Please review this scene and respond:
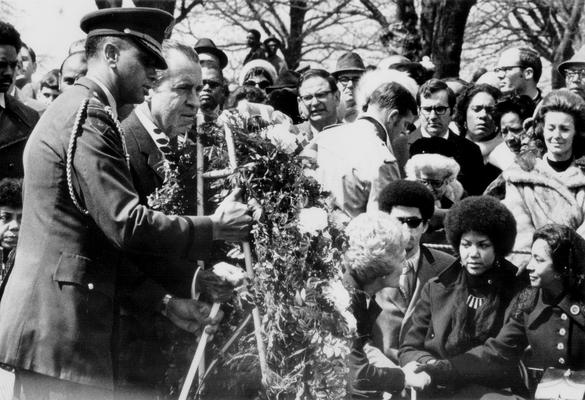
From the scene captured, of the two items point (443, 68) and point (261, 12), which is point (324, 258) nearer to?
point (443, 68)

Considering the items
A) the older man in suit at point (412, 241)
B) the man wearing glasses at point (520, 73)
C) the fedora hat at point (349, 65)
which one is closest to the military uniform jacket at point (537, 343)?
the older man in suit at point (412, 241)

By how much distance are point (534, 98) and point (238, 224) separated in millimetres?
4782

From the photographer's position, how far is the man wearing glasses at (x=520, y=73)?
8.13 meters

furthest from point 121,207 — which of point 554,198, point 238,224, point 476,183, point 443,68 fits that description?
point 443,68

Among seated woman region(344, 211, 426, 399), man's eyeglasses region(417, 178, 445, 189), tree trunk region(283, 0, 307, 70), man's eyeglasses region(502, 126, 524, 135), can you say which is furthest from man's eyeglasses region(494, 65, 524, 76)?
tree trunk region(283, 0, 307, 70)

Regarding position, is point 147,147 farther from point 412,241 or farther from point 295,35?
point 295,35

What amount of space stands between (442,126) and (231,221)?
4079 mm

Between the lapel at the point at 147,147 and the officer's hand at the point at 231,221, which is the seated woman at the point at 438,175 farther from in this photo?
the officer's hand at the point at 231,221

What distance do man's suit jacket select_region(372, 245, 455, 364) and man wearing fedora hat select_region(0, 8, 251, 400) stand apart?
1848mm

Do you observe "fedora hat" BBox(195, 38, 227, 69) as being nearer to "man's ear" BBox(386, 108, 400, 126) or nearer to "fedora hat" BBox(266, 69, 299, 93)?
"fedora hat" BBox(266, 69, 299, 93)

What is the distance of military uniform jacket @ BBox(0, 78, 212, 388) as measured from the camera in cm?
364

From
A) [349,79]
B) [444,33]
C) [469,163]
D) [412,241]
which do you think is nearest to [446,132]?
[469,163]

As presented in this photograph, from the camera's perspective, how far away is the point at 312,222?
13.5ft

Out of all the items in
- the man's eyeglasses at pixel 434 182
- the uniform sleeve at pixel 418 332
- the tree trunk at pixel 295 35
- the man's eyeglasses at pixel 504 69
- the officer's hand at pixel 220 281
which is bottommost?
the uniform sleeve at pixel 418 332
